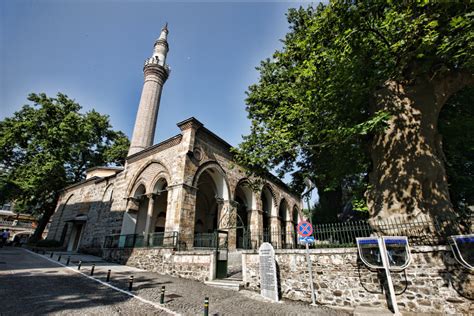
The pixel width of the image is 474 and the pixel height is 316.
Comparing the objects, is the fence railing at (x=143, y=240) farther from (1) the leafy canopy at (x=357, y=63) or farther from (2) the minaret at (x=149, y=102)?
(2) the minaret at (x=149, y=102)

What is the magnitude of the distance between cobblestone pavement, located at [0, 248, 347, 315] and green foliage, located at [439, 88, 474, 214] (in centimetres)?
758

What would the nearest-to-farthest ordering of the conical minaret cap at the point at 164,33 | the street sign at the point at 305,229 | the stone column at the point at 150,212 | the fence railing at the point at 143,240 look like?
1. the street sign at the point at 305,229
2. the fence railing at the point at 143,240
3. the stone column at the point at 150,212
4. the conical minaret cap at the point at 164,33

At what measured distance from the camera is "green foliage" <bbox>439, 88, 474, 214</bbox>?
775 centimetres

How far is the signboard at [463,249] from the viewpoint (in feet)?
14.1

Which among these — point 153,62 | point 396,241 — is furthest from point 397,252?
point 153,62

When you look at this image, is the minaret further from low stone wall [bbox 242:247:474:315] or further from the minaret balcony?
low stone wall [bbox 242:247:474:315]

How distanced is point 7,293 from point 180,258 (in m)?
5.06

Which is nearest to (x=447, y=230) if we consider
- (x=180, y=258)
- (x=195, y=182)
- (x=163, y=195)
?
(x=180, y=258)

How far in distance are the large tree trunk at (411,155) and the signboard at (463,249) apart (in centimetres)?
77

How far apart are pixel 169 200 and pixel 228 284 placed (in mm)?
5460

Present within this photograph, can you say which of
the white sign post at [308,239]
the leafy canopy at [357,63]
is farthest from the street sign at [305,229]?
the leafy canopy at [357,63]

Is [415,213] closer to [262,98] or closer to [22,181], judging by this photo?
[262,98]

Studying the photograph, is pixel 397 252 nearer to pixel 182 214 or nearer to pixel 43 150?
pixel 182 214

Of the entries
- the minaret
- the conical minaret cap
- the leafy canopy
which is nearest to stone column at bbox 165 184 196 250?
the leafy canopy
